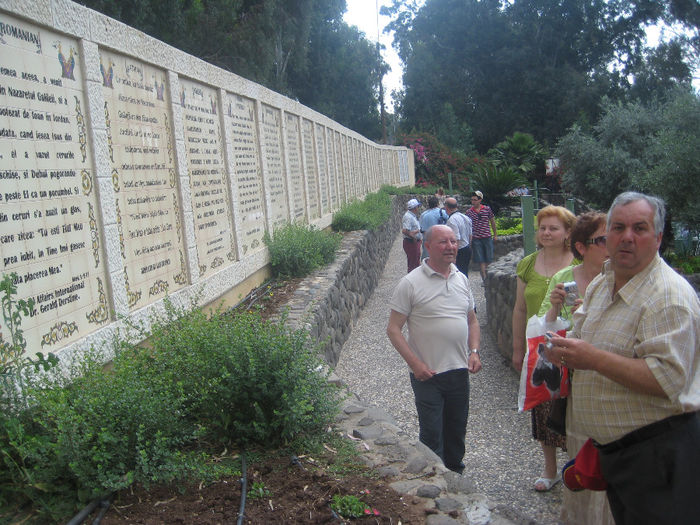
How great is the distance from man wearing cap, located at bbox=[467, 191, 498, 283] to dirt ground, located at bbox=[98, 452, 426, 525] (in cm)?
888

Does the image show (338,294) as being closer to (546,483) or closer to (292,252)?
(292,252)

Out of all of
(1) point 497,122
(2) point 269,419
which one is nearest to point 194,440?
(2) point 269,419

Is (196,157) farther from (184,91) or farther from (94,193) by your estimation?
(94,193)

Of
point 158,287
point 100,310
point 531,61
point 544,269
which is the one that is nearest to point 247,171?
point 158,287

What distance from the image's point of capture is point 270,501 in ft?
9.54

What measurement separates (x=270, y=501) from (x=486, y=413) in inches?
146

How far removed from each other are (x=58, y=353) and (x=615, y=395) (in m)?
2.61

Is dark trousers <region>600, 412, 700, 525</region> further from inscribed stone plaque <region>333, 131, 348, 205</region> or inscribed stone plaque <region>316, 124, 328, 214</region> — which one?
inscribed stone plaque <region>333, 131, 348, 205</region>

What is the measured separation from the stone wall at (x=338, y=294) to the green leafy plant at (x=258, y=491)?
0.98 metres

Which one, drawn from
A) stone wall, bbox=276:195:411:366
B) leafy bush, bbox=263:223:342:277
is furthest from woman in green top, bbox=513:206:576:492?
leafy bush, bbox=263:223:342:277

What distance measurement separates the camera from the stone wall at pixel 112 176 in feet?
10.5

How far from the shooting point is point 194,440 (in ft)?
11.3

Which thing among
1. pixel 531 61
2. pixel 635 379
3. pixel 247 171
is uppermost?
pixel 531 61

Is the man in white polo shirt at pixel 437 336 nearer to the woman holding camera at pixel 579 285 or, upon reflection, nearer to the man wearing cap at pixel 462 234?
the woman holding camera at pixel 579 285
